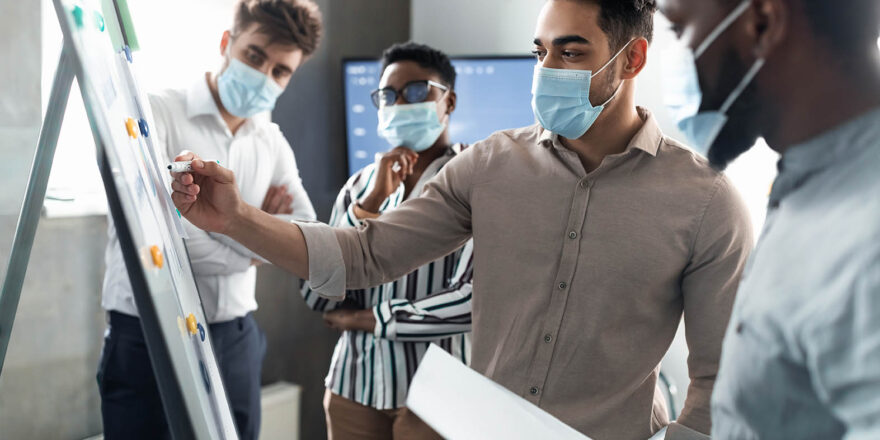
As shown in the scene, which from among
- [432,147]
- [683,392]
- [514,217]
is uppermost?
[514,217]

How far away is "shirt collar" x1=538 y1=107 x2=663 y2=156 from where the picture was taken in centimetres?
117

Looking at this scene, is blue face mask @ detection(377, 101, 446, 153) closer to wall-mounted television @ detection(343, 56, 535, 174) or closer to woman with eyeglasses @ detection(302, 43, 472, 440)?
woman with eyeglasses @ detection(302, 43, 472, 440)

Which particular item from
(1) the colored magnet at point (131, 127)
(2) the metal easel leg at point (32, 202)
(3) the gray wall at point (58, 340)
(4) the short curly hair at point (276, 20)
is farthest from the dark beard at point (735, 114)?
(3) the gray wall at point (58, 340)

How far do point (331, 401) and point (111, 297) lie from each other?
1.98ft

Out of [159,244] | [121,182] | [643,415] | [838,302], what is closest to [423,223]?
[643,415]

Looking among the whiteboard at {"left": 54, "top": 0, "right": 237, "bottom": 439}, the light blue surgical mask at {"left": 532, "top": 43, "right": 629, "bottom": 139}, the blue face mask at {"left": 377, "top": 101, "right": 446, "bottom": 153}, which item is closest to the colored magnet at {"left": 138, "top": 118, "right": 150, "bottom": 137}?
the whiteboard at {"left": 54, "top": 0, "right": 237, "bottom": 439}

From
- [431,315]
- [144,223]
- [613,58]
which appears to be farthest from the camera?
[431,315]

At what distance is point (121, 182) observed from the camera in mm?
619

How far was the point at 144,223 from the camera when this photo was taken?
2.23ft

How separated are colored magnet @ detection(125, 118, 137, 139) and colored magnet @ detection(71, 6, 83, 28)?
0.40ft

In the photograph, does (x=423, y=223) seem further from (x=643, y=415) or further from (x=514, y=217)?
(x=643, y=415)

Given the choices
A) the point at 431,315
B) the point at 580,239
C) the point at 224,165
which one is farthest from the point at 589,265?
the point at 224,165

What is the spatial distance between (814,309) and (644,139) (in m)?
0.78

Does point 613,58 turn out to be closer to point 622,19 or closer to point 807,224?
point 622,19
